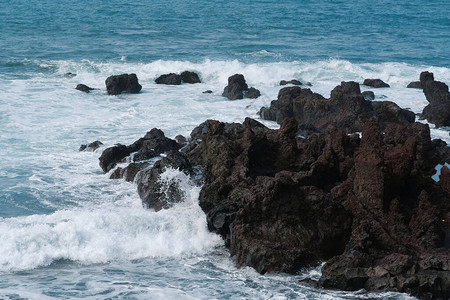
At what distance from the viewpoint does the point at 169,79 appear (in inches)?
1373

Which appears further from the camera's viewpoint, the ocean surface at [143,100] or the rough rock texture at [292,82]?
the rough rock texture at [292,82]

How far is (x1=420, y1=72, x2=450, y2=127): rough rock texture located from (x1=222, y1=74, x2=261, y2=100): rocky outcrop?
765 centimetres

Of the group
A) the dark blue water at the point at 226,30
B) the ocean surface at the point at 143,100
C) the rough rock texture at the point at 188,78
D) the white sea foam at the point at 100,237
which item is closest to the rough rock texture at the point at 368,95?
the ocean surface at the point at 143,100

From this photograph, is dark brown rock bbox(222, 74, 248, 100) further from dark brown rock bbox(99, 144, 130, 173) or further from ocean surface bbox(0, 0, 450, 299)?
dark brown rock bbox(99, 144, 130, 173)

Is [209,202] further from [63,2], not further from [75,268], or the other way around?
[63,2]

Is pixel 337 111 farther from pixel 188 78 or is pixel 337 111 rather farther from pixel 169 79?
pixel 169 79

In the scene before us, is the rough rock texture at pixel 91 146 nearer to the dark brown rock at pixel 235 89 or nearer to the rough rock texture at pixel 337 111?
the rough rock texture at pixel 337 111

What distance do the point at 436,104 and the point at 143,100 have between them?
13.0 metres

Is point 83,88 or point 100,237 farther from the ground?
point 83,88

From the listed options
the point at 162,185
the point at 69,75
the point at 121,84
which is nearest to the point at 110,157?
the point at 162,185

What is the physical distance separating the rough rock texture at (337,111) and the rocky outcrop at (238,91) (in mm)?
4619

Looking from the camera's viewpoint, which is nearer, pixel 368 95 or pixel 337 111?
pixel 337 111

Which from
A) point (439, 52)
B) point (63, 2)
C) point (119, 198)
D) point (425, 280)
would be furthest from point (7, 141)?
point (63, 2)

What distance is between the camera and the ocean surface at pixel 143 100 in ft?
42.4
